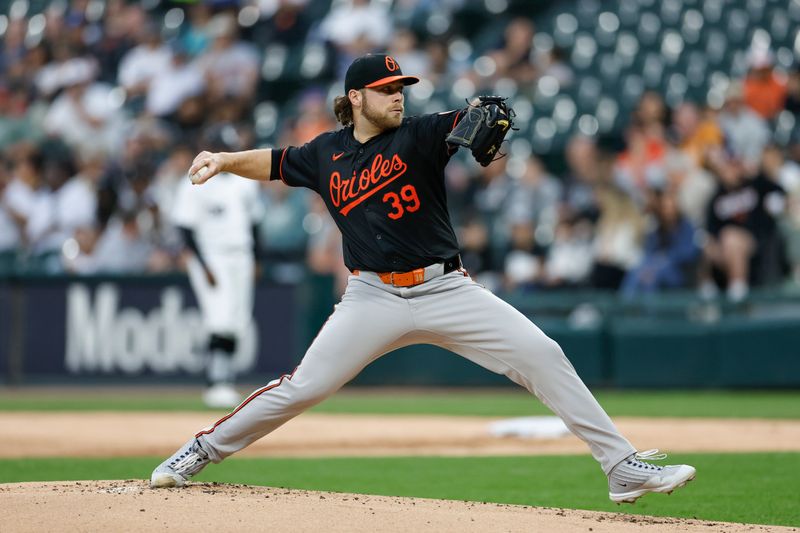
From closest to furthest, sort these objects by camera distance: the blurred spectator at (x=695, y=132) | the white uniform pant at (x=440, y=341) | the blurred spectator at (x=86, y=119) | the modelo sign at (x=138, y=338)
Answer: the white uniform pant at (x=440, y=341)
the blurred spectator at (x=695, y=132)
the modelo sign at (x=138, y=338)
the blurred spectator at (x=86, y=119)

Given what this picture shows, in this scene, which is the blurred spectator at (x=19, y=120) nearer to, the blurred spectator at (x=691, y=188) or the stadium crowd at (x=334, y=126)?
the stadium crowd at (x=334, y=126)

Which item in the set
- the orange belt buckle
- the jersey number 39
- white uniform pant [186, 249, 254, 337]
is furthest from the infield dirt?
white uniform pant [186, 249, 254, 337]

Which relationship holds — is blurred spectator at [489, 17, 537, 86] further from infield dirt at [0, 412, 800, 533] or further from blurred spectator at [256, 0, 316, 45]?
infield dirt at [0, 412, 800, 533]

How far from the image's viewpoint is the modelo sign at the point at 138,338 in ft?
42.0

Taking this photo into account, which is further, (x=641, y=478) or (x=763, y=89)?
(x=763, y=89)

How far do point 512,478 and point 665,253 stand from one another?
6.40 m

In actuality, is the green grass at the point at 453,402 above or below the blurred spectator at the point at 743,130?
below

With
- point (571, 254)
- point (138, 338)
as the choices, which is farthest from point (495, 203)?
point (138, 338)

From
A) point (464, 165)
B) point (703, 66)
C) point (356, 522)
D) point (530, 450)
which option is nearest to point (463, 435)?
point (530, 450)

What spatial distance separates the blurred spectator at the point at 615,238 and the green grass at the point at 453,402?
48.6 inches

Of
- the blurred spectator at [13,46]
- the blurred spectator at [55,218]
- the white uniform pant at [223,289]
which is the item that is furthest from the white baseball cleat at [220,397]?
the blurred spectator at [13,46]

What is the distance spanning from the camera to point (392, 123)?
504cm

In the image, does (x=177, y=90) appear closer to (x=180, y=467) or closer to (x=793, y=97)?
(x=793, y=97)

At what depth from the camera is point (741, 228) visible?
1185cm
